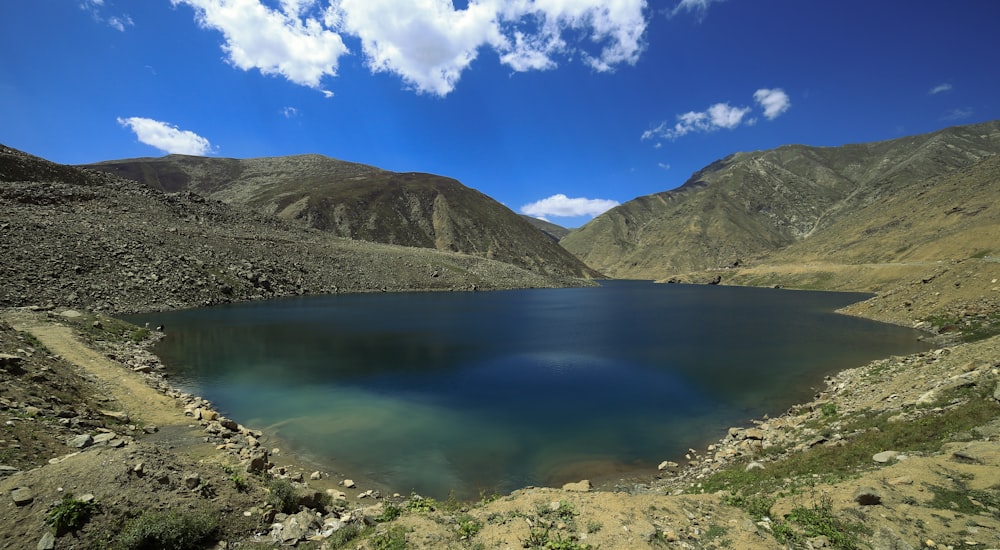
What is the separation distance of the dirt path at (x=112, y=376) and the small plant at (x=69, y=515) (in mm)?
11104

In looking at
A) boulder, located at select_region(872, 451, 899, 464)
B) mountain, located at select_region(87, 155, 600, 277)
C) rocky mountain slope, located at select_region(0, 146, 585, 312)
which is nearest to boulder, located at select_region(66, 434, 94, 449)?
boulder, located at select_region(872, 451, 899, 464)

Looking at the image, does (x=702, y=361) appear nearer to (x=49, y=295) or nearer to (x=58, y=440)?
(x=58, y=440)

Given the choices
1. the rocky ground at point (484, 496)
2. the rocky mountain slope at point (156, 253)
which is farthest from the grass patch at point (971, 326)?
the rocky mountain slope at point (156, 253)

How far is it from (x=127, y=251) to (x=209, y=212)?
37.9 meters

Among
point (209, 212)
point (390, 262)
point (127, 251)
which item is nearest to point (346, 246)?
point (390, 262)

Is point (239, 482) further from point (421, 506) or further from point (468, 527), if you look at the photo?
point (468, 527)

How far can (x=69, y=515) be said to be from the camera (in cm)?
689

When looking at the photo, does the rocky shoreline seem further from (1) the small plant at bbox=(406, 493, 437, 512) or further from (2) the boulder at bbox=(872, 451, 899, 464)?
(1) the small plant at bbox=(406, 493, 437, 512)

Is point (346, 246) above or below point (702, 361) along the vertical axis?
above

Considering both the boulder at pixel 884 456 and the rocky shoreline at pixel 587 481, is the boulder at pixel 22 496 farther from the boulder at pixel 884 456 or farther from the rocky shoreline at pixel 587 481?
the boulder at pixel 884 456

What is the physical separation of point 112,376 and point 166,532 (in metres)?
18.8

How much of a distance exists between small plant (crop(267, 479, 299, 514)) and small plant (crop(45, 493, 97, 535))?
3081mm

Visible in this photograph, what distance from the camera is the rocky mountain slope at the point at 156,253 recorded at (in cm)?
5056

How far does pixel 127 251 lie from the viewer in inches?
2357
